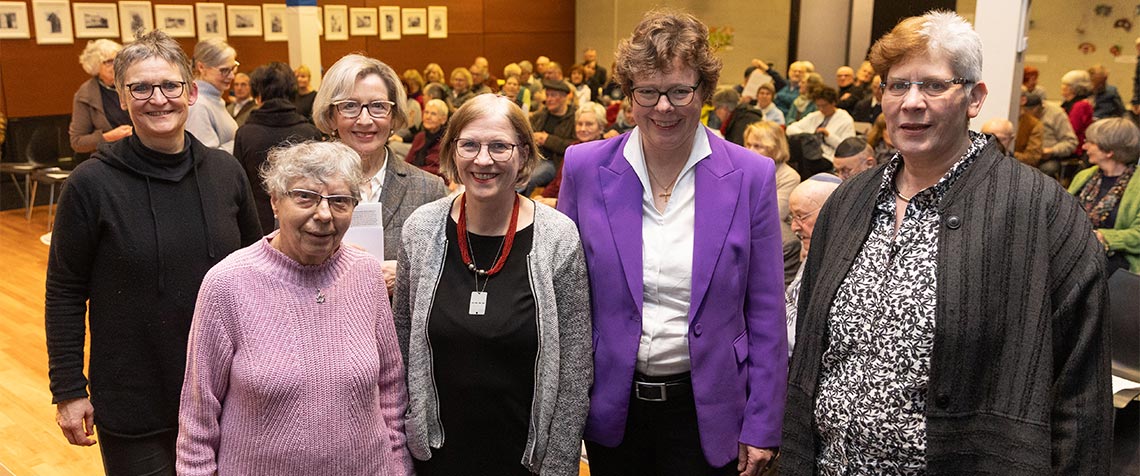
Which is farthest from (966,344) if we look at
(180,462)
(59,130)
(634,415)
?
(59,130)

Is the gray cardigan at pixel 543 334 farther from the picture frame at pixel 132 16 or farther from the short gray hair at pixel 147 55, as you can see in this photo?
the picture frame at pixel 132 16

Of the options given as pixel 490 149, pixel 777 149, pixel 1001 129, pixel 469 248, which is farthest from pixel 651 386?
pixel 1001 129

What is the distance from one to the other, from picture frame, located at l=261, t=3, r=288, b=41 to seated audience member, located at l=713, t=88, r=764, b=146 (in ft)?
25.6

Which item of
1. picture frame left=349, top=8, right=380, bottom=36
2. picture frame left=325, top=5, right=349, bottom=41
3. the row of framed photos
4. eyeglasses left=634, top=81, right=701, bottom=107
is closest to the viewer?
eyeglasses left=634, top=81, right=701, bottom=107

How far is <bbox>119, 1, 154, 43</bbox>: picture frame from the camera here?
12023mm

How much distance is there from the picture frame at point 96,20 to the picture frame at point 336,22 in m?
3.34

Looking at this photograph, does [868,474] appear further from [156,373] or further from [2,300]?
[2,300]

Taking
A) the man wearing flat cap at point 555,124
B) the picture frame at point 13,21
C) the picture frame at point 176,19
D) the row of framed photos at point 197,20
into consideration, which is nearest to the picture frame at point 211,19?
the row of framed photos at point 197,20

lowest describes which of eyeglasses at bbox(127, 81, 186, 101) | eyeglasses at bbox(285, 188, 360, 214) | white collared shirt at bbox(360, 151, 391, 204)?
white collared shirt at bbox(360, 151, 391, 204)

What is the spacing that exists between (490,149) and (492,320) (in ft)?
1.33

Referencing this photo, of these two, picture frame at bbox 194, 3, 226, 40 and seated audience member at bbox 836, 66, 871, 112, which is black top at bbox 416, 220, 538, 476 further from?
picture frame at bbox 194, 3, 226, 40

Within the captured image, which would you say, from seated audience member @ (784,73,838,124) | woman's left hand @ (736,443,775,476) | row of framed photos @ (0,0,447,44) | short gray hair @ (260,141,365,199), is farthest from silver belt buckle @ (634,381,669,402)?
row of framed photos @ (0,0,447,44)

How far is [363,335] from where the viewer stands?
213 centimetres

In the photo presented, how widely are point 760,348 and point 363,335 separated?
3.16ft
